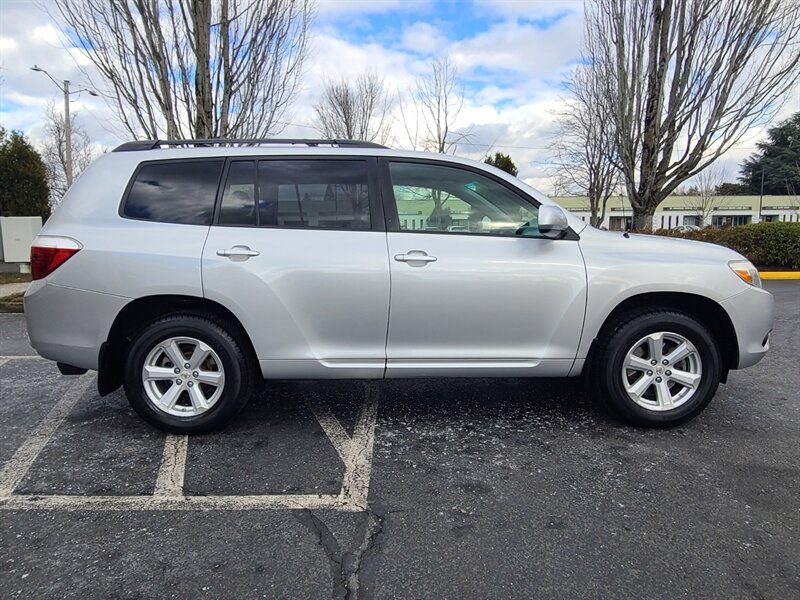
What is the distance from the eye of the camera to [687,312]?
11.9 feet

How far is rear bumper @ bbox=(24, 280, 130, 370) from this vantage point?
3336mm

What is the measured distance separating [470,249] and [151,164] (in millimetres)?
2150

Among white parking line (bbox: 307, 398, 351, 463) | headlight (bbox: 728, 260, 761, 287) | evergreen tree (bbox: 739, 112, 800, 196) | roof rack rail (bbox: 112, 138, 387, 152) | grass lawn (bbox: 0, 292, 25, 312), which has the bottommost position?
grass lawn (bbox: 0, 292, 25, 312)

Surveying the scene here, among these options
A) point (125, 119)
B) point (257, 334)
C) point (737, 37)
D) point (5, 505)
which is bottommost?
point (5, 505)

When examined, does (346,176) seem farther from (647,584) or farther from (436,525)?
(647,584)

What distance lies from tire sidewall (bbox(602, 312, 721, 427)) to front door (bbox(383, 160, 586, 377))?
285 mm

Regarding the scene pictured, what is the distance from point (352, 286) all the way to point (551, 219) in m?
1.28

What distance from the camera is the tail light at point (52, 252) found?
3.33m

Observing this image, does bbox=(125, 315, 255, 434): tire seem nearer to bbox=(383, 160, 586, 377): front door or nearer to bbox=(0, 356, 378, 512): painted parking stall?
bbox=(0, 356, 378, 512): painted parking stall

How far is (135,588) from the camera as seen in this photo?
2.10 meters

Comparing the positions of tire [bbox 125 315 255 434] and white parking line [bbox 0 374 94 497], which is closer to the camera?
white parking line [bbox 0 374 94 497]

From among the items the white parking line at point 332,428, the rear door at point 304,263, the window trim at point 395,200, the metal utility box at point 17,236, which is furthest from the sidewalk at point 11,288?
the window trim at point 395,200

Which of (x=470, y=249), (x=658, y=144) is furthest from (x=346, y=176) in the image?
(x=658, y=144)

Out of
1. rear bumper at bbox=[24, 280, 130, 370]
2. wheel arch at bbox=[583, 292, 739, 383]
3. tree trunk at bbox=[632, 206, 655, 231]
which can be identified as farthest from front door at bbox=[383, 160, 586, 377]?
tree trunk at bbox=[632, 206, 655, 231]
